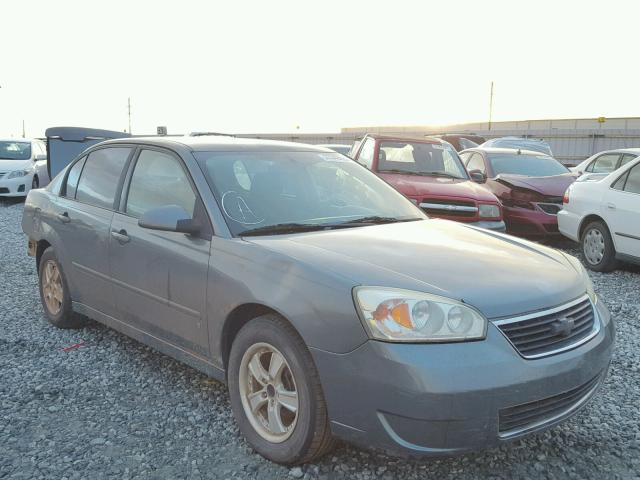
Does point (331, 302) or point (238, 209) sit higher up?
point (238, 209)

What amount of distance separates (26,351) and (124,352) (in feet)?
2.37

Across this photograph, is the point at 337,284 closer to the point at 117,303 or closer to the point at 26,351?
the point at 117,303

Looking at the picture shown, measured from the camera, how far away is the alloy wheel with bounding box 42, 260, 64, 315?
5.07 m

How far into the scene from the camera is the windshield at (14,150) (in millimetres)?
15603

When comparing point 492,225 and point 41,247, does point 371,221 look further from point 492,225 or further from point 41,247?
point 492,225

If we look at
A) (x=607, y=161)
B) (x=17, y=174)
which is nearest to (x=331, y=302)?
(x=607, y=161)

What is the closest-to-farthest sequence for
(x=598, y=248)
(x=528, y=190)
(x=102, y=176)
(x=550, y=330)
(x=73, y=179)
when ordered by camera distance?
(x=550, y=330), (x=102, y=176), (x=73, y=179), (x=598, y=248), (x=528, y=190)

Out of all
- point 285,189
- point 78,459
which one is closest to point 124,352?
point 78,459

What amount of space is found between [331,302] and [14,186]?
14196 millimetres

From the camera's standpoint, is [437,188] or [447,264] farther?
[437,188]

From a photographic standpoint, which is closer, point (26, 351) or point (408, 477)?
point (408, 477)

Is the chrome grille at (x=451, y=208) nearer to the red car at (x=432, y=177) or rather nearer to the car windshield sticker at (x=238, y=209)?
the red car at (x=432, y=177)

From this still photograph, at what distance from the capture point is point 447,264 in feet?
9.83

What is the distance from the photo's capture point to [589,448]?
10.7 ft
